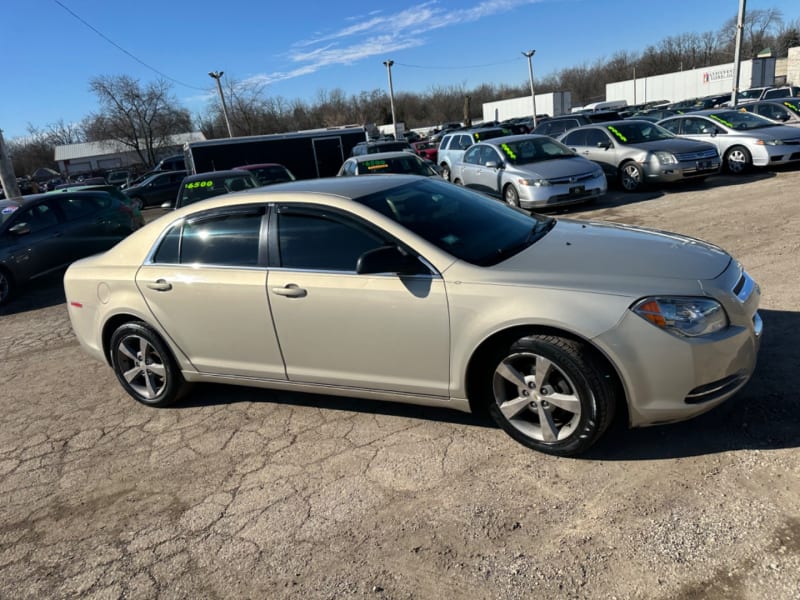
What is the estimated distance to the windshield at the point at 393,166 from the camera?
1132 centimetres

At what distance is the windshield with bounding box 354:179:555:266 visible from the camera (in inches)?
132

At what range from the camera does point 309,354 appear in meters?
3.56

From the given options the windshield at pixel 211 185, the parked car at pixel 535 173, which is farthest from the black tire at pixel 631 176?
the windshield at pixel 211 185

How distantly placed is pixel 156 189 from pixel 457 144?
→ 16.8 meters

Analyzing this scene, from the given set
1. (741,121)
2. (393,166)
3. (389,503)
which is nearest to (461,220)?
(389,503)

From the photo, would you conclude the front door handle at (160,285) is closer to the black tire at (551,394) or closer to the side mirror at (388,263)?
the side mirror at (388,263)

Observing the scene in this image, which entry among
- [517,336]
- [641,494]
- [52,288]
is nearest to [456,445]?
[517,336]

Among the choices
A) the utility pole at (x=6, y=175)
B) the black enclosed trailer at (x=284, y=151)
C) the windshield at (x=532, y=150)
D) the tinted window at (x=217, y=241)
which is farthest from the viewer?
the black enclosed trailer at (x=284, y=151)

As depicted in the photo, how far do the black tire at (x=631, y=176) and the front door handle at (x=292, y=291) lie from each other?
1043cm

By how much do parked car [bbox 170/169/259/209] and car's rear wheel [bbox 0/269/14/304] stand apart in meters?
3.20

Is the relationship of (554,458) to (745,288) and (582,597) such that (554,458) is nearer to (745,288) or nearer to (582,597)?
(582,597)

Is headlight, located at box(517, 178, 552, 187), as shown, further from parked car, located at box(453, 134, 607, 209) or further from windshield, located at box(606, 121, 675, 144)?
windshield, located at box(606, 121, 675, 144)

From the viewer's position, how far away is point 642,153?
11.7 metres

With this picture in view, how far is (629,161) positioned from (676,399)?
1057 cm
